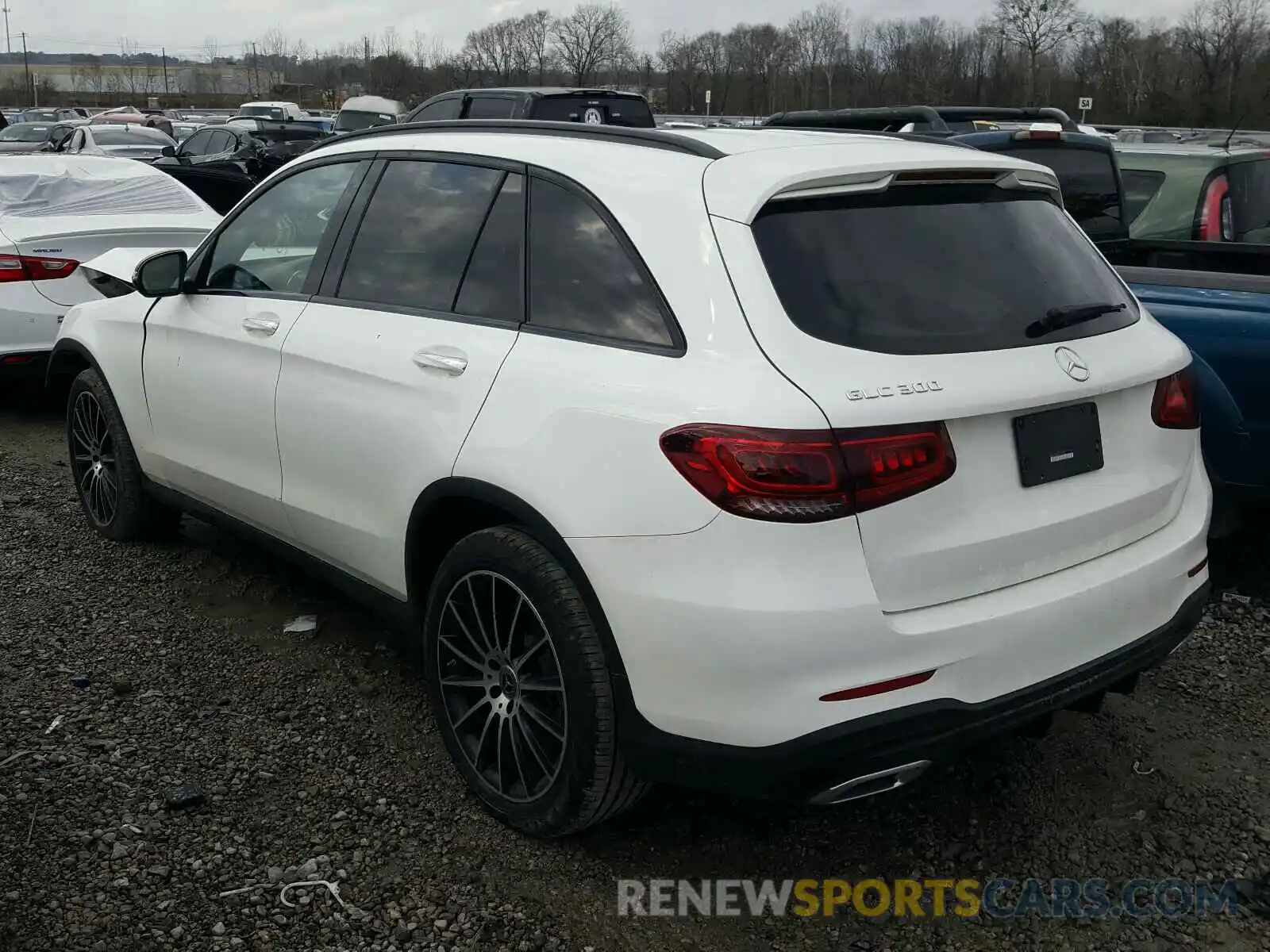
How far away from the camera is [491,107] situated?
12.6 m

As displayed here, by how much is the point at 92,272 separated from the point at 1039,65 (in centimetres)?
8062

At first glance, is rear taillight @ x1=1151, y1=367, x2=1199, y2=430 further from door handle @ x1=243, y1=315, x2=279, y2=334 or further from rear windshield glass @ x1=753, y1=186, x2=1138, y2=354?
door handle @ x1=243, y1=315, x2=279, y2=334

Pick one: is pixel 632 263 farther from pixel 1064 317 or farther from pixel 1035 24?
pixel 1035 24

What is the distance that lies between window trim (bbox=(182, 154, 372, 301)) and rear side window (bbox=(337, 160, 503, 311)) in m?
0.13

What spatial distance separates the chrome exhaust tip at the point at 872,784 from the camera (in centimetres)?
255

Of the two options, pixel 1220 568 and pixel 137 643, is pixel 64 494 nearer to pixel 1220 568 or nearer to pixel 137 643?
pixel 137 643

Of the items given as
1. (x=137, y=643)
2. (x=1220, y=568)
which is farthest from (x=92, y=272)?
(x=1220, y=568)

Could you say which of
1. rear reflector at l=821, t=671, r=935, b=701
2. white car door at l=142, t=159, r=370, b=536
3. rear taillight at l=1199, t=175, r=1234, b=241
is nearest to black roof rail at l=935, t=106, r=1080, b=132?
rear taillight at l=1199, t=175, r=1234, b=241

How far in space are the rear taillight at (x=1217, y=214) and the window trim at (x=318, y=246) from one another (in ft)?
15.4

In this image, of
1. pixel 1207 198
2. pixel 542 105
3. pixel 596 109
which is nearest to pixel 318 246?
pixel 1207 198

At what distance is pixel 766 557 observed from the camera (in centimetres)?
245

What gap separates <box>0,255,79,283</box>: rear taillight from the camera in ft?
23.1

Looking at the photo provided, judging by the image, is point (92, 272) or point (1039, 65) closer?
point (92, 272)

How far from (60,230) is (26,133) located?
24.4 metres
